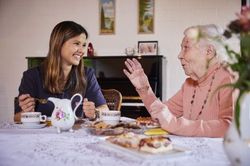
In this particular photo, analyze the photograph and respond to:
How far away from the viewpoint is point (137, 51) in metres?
4.58

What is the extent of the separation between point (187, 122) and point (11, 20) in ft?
14.4

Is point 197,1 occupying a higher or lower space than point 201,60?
higher

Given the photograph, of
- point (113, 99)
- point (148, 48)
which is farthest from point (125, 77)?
point (113, 99)

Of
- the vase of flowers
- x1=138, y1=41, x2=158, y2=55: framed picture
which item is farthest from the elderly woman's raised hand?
x1=138, y1=41, x2=158, y2=55: framed picture

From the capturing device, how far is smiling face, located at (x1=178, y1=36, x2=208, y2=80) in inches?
69.7

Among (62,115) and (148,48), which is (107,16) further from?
(62,115)

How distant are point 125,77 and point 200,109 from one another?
2.64 m

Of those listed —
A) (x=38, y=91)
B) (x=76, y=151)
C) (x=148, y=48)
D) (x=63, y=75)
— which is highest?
(x=148, y=48)

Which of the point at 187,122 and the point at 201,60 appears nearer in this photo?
the point at 187,122

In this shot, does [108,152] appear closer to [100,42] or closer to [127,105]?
[127,105]

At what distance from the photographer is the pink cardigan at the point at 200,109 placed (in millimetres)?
1479

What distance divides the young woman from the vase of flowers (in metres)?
1.34

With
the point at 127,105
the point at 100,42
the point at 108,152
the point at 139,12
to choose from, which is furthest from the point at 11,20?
the point at 108,152

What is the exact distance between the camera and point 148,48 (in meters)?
4.59
